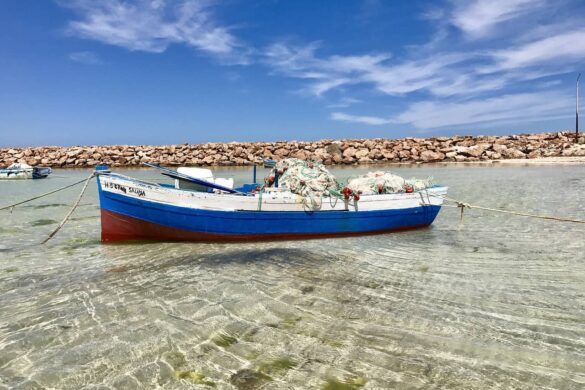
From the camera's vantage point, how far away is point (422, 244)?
11.4 meters

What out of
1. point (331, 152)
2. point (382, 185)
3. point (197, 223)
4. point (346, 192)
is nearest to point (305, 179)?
point (346, 192)

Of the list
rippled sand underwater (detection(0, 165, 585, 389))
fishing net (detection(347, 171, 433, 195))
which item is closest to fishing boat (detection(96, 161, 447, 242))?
rippled sand underwater (detection(0, 165, 585, 389))

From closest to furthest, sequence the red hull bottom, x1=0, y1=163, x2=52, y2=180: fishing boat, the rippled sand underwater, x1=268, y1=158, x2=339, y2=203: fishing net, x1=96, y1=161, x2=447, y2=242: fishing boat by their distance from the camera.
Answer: the rippled sand underwater → x1=96, y1=161, x2=447, y2=242: fishing boat → the red hull bottom → x1=268, y1=158, x2=339, y2=203: fishing net → x1=0, y1=163, x2=52, y2=180: fishing boat

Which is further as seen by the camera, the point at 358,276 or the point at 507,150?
the point at 507,150

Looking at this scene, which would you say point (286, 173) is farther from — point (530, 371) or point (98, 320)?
point (530, 371)

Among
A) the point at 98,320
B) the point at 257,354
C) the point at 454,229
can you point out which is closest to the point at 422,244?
the point at 454,229

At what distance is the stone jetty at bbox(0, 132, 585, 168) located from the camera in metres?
45.5

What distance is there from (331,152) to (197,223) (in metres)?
37.3

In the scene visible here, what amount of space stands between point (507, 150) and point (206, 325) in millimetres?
48494

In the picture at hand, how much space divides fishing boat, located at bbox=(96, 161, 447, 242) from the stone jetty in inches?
1234

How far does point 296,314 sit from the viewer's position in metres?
6.14

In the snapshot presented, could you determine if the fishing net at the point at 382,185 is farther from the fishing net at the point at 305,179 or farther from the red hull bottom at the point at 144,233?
the red hull bottom at the point at 144,233

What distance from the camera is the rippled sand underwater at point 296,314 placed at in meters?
4.53

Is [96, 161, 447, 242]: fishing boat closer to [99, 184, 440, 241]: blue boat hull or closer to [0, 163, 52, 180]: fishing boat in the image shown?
[99, 184, 440, 241]: blue boat hull
